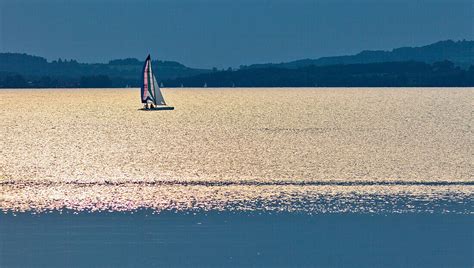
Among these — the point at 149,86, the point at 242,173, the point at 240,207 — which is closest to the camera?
the point at 240,207

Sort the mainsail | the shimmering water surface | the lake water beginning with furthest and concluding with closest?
the mainsail → the shimmering water surface → the lake water

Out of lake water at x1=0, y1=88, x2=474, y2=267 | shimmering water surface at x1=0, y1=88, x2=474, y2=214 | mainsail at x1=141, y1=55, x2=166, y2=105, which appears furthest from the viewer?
mainsail at x1=141, y1=55, x2=166, y2=105

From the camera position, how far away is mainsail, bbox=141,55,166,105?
125744 millimetres

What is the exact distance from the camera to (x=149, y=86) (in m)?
132

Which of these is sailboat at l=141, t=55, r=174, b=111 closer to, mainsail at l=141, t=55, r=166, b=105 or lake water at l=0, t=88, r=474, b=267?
mainsail at l=141, t=55, r=166, b=105

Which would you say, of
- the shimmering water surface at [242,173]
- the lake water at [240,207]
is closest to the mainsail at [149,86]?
the shimmering water surface at [242,173]

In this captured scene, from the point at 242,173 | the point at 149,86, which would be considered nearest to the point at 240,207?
the point at 242,173

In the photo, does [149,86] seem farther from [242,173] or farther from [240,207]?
[240,207]

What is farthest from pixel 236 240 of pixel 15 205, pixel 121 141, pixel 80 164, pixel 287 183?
pixel 121 141

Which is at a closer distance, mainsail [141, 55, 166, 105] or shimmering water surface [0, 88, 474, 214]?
shimmering water surface [0, 88, 474, 214]

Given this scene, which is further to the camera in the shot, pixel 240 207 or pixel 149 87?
pixel 149 87

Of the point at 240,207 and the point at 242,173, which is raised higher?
the point at 240,207

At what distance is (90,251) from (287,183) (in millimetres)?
20471

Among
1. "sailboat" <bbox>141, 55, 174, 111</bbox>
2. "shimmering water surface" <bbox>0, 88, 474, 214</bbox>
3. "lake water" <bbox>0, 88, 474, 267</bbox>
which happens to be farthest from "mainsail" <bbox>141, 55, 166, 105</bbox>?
"lake water" <bbox>0, 88, 474, 267</bbox>
